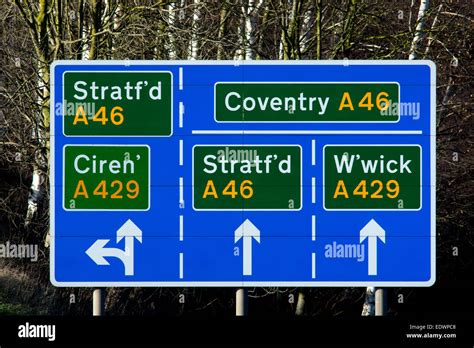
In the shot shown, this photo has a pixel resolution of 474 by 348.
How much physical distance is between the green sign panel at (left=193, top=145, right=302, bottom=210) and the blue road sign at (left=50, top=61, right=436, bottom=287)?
12mm

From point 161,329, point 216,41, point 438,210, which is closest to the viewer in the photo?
point 161,329

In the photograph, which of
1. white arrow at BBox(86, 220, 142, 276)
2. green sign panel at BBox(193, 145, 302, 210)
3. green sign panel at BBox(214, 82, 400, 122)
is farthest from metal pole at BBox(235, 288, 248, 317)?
green sign panel at BBox(214, 82, 400, 122)

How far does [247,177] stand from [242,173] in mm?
59

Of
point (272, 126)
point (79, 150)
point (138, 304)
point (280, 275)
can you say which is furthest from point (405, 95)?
point (138, 304)

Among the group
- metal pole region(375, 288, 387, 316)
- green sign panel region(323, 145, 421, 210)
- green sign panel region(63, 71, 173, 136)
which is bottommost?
metal pole region(375, 288, 387, 316)

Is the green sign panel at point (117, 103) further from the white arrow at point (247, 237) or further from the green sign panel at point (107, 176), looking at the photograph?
the white arrow at point (247, 237)

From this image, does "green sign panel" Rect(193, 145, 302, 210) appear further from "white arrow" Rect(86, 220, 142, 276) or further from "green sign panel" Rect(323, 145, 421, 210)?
"white arrow" Rect(86, 220, 142, 276)

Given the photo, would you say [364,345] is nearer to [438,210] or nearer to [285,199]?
[285,199]

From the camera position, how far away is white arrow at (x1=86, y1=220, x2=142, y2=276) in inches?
433

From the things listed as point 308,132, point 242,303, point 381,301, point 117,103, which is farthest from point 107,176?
point 381,301

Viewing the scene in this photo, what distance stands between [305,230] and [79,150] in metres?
2.22

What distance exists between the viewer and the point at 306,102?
35.9 feet

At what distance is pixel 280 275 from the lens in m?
11.0

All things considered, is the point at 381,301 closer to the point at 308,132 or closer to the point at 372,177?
the point at 372,177
